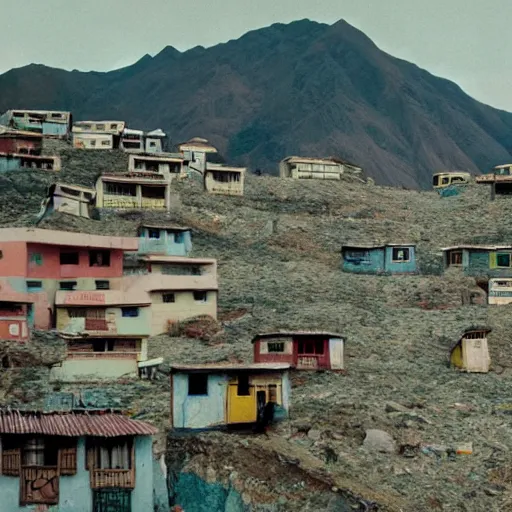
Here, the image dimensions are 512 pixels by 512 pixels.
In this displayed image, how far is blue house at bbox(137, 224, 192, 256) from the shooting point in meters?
58.2

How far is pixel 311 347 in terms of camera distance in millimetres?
39250

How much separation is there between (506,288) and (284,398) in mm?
26667

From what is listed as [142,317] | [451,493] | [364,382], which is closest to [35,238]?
[142,317]

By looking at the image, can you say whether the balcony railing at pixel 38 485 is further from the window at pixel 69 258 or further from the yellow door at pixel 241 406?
the window at pixel 69 258

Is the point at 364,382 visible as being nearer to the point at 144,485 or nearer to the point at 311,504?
the point at 311,504

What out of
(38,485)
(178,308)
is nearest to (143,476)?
(38,485)

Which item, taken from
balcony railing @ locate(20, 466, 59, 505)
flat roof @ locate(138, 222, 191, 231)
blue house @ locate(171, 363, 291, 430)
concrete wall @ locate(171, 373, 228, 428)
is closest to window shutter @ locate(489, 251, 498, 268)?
flat roof @ locate(138, 222, 191, 231)

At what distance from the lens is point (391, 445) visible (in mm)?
Result: 30625

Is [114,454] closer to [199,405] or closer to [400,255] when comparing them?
[199,405]

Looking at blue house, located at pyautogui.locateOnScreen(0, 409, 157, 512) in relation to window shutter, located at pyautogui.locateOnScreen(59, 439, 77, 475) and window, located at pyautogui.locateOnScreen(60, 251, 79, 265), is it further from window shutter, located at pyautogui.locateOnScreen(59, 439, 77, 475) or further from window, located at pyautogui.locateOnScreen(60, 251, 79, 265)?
window, located at pyautogui.locateOnScreen(60, 251, 79, 265)

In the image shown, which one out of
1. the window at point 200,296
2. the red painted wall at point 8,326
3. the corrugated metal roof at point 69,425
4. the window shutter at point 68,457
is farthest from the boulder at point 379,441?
the window at point 200,296

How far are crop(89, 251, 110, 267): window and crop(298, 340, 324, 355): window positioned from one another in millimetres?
15816

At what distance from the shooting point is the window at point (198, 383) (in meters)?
30.8

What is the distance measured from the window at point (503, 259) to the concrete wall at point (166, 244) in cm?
1883
